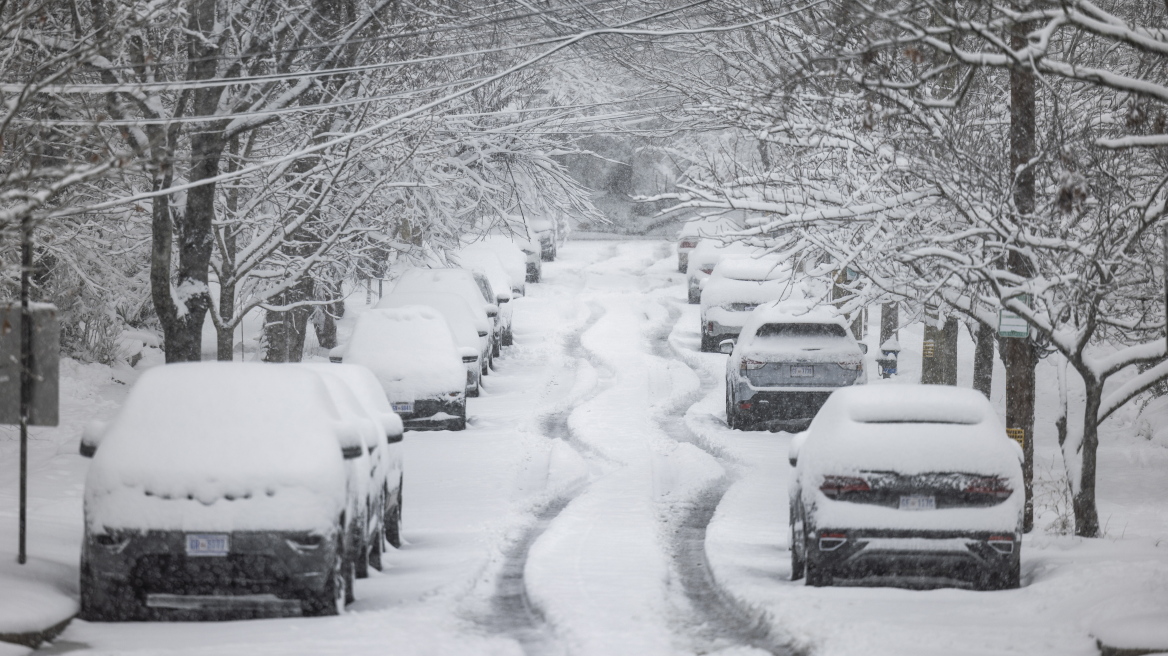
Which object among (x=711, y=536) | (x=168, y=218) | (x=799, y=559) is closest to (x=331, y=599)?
(x=799, y=559)

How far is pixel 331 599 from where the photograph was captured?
8.33 metres

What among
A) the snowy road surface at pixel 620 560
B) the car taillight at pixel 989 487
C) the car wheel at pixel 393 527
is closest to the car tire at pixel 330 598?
the snowy road surface at pixel 620 560

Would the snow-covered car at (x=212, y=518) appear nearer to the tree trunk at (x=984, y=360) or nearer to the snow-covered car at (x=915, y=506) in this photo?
the snow-covered car at (x=915, y=506)

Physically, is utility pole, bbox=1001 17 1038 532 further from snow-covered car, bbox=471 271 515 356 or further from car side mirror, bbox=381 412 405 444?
snow-covered car, bbox=471 271 515 356

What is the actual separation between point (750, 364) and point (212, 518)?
470 inches

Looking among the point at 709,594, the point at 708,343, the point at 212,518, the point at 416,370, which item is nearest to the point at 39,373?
the point at 212,518

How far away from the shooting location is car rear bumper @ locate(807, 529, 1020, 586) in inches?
363

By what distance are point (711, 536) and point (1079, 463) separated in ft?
11.1

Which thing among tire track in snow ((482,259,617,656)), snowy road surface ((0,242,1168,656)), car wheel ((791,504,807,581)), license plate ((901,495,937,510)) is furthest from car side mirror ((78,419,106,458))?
license plate ((901,495,937,510))

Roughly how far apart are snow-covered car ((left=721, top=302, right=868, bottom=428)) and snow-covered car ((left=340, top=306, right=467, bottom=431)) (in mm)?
4124

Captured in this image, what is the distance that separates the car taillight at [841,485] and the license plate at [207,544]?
411cm

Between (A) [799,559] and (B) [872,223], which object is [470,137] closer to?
(B) [872,223]

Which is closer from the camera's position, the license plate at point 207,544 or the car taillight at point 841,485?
the license plate at point 207,544

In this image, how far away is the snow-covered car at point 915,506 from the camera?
30.2ft
